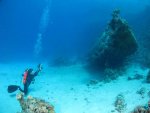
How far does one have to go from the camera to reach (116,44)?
17.2 metres

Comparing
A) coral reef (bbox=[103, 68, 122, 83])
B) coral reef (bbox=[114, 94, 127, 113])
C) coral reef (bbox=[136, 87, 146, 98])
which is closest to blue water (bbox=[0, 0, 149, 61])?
coral reef (bbox=[103, 68, 122, 83])

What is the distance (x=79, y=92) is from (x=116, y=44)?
406cm

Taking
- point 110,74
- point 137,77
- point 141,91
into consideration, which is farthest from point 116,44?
point 141,91

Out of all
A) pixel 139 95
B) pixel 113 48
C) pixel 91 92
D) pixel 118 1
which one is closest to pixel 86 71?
pixel 113 48

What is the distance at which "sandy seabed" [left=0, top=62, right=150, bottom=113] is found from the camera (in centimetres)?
1314

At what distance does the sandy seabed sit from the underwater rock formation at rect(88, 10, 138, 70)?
1.26 metres

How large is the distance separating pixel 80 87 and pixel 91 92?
1458mm

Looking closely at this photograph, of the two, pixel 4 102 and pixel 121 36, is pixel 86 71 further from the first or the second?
pixel 4 102

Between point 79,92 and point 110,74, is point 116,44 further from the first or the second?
point 79,92

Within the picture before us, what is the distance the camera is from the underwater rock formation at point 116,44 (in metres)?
16.8

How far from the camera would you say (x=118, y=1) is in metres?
47.0

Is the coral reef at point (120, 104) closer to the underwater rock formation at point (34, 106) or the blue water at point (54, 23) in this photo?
the underwater rock formation at point (34, 106)

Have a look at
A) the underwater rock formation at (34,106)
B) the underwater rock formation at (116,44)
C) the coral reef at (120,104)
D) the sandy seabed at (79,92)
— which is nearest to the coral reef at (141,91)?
the sandy seabed at (79,92)

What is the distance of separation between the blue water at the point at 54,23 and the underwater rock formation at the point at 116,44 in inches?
658
